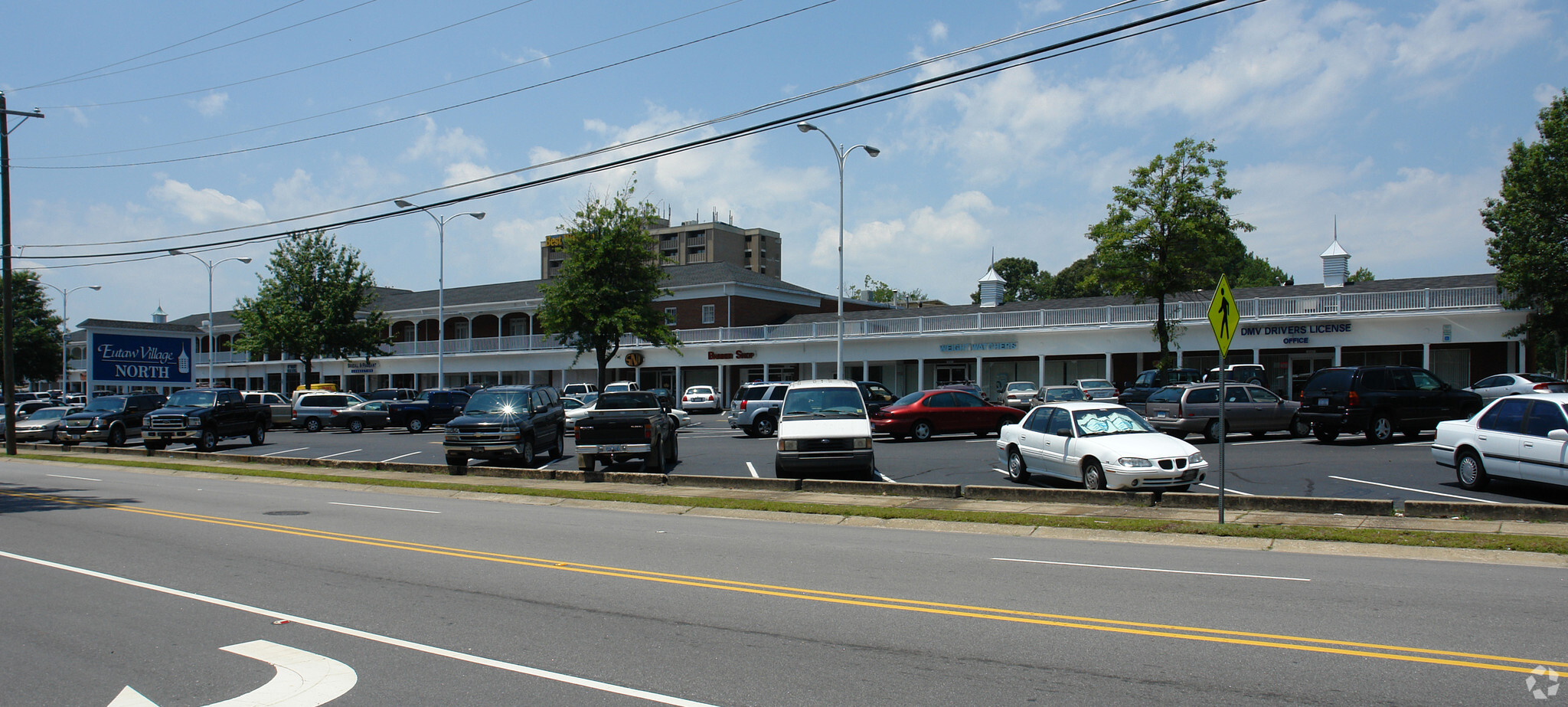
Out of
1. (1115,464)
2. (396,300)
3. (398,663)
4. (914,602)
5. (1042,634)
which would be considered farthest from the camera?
(396,300)

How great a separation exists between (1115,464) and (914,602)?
826 centimetres

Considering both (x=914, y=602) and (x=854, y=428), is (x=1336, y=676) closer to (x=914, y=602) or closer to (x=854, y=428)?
(x=914, y=602)

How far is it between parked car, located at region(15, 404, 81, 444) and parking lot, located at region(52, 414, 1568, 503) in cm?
953

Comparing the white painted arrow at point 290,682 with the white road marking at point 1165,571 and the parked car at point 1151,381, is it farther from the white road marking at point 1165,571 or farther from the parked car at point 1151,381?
the parked car at point 1151,381

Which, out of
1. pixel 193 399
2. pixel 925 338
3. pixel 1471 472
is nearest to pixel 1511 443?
pixel 1471 472

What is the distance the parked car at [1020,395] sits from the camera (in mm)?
36188

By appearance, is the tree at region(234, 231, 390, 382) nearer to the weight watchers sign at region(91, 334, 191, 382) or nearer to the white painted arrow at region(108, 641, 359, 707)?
the weight watchers sign at region(91, 334, 191, 382)

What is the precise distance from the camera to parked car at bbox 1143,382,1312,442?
2362 cm

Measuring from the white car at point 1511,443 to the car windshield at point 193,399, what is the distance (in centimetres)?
3306

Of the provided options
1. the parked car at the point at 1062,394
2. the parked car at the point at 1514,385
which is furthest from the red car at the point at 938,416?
the parked car at the point at 1514,385

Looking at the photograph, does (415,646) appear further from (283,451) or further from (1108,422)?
(283,451)

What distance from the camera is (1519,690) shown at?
5430mm

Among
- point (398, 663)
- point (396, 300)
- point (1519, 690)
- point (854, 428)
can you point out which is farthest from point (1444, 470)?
point (396, 300)

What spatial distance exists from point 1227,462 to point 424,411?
1139 inches
